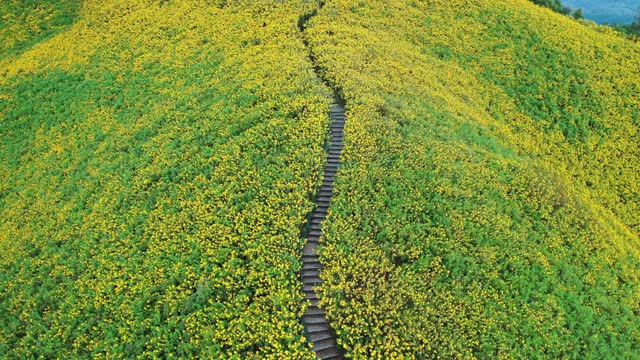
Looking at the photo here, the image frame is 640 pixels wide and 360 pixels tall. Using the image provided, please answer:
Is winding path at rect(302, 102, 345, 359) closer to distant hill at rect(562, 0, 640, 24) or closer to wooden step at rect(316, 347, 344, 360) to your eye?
wooden step at rect(316, 347, 344, 360)

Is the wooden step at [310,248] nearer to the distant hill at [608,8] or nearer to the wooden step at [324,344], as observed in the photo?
the wooden step at [324,344]

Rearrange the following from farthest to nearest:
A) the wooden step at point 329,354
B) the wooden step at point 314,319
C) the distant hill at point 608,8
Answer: the distant hill at point 608,8
the wooden step at point 314,319
the wooden step at point 329,354

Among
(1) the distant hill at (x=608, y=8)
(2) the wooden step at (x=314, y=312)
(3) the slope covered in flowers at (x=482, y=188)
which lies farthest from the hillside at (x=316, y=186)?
(1) the distant hill at (x=608, y=8)

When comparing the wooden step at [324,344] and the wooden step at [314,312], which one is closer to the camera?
the wooden step at [324,344]

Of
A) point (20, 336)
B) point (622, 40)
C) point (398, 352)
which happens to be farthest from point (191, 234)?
point (622, 40)

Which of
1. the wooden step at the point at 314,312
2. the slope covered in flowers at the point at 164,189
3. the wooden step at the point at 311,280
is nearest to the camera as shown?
the wooden step at the point at 314,312

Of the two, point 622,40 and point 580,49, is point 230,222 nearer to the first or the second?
point 580,49

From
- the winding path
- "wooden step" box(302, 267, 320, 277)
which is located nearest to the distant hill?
the winding path
